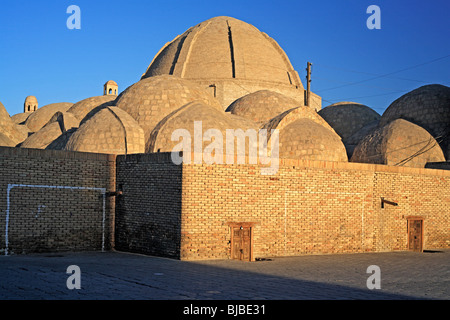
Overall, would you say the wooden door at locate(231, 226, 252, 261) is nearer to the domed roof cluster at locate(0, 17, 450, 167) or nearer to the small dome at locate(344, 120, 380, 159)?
the domed roof cluster at locate(0, 17, 450, 167)

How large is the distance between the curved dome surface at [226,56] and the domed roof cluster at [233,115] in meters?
0.06

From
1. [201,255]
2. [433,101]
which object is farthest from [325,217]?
[433,101]

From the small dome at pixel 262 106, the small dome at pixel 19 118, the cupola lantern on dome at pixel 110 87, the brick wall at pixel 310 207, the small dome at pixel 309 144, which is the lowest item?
the brick wall at pixel 310 207

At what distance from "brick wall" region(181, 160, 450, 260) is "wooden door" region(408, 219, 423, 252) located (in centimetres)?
23

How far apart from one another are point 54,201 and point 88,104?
13.9 meters

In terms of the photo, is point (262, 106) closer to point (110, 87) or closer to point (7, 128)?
point (7, 128)

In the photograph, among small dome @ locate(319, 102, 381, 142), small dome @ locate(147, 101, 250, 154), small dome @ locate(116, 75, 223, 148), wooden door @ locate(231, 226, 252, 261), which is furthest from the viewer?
small dome @ locate(319, 102, 381, 142)

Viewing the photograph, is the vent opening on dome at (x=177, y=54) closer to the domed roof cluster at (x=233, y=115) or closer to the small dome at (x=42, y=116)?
the domed roof cluster at (x=233, y=115)

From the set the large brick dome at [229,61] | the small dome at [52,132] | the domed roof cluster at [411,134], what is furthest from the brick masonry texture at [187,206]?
the large brick dome at [229,61]

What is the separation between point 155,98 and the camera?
18.3 meters

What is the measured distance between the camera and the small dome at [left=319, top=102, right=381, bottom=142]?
27.9m

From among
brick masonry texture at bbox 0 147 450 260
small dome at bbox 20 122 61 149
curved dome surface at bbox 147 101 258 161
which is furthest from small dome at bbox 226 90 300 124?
brick masonry texture at bbox 0 147 450 260

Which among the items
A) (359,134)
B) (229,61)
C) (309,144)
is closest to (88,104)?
(229,61)

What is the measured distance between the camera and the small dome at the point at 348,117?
27938mm
